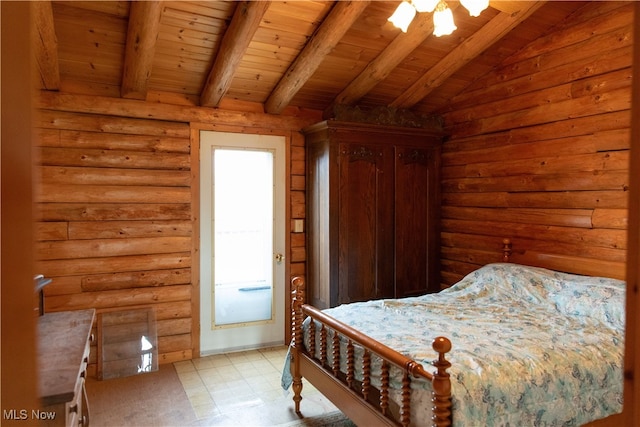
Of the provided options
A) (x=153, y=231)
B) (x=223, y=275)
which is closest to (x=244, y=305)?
(x=223, y=275)

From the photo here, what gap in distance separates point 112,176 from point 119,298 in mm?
1025

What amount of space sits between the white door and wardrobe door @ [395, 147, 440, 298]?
1143 millimetres

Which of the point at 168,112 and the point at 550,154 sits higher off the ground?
the point at 168,112

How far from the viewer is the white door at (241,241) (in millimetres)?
3877

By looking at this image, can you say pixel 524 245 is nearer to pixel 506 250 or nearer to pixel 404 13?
pixel 506 250

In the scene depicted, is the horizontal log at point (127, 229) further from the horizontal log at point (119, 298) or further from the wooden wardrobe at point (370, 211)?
the wooden wardrobe at point (370, 211)

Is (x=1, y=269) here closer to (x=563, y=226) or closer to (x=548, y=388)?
(x=548, y=388)

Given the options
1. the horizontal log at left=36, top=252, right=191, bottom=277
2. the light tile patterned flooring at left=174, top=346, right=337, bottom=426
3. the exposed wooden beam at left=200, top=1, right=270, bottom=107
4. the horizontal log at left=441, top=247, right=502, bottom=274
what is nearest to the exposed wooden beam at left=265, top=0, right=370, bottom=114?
the exposed wooden beam at left=200, top=1, right=270, bottom=107

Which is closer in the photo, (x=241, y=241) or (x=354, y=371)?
(x=354, y=371)

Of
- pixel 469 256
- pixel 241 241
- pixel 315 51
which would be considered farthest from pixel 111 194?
pixel 469 256

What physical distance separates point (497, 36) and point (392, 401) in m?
2.90

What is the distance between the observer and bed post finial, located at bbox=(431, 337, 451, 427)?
168 cm

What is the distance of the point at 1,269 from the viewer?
48 cm

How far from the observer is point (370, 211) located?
396 cm
